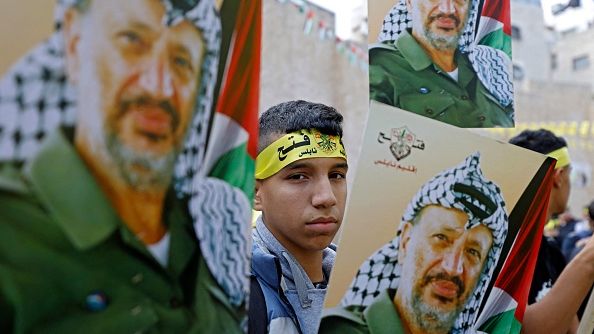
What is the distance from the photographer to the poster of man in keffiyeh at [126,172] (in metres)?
0.83

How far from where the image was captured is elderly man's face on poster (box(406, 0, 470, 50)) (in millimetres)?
1547

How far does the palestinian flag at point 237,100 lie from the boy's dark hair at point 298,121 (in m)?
0.54

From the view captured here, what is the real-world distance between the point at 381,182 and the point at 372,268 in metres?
0.14

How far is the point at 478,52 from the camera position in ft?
5.34

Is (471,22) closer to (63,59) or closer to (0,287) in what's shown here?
(63,59)

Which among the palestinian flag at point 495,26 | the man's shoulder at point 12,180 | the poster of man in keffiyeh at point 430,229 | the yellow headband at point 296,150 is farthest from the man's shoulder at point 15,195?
the palestinian flag at point 495,26

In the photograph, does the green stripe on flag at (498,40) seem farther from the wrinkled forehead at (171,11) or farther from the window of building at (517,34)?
the window of building at (517,34)

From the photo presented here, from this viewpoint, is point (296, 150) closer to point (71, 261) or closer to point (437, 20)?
point (437, 20)

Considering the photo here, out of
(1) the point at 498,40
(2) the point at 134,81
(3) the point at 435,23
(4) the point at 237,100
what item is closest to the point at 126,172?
(2) the point at 134,81

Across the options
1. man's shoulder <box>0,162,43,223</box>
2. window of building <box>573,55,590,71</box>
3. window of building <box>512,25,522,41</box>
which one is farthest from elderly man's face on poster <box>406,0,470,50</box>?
window of building <box>573,55,590,71</box>

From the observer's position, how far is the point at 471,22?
1604 millimetres

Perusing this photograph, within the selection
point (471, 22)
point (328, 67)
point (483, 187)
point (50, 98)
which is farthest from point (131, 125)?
point (328, 67)

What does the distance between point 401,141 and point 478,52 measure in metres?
0.44

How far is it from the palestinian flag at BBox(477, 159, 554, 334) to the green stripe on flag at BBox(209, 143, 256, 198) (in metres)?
0.64
